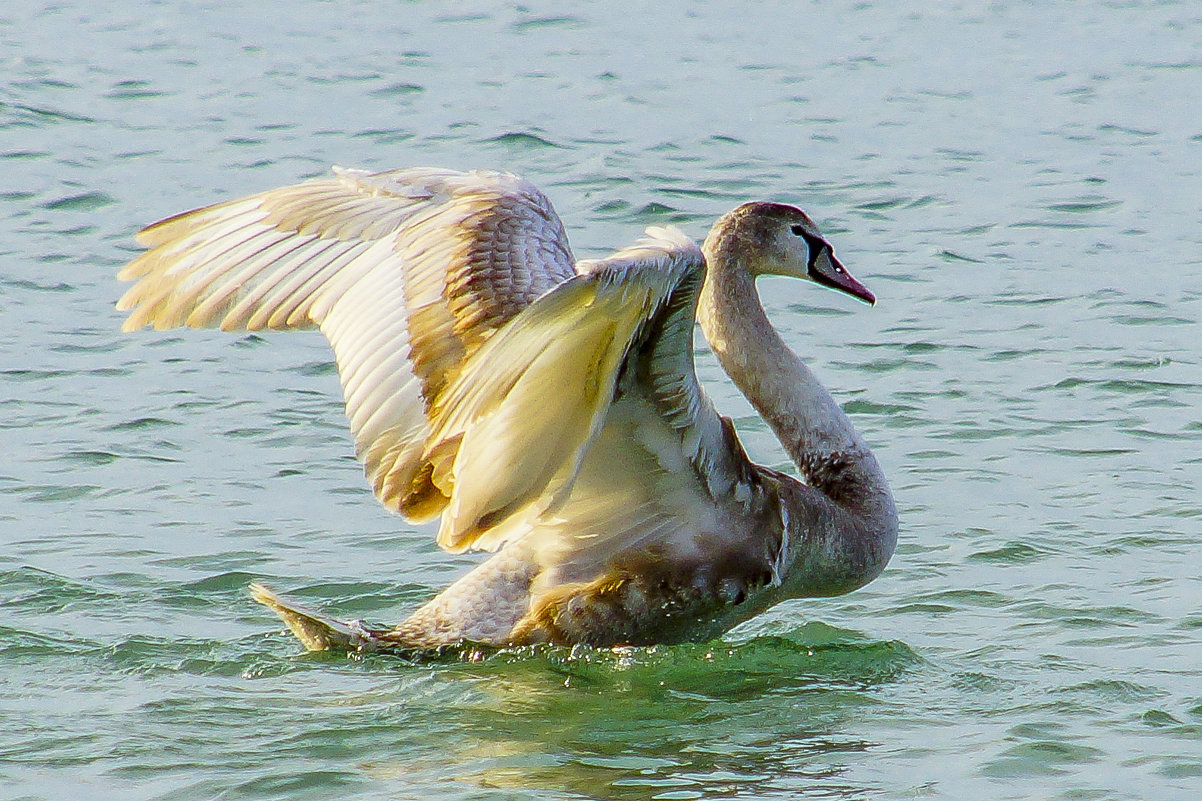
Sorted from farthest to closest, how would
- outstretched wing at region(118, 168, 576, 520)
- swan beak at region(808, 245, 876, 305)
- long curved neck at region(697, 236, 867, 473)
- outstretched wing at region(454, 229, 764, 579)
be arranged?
swan beak at region(808, 245, 876, 305), long curved neck at region(697, 236, 867, 473), outstretched wing at region(118, 168, 576, 520), outstretched wing at region(454, 229, 764, 579)

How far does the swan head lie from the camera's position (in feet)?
21.1

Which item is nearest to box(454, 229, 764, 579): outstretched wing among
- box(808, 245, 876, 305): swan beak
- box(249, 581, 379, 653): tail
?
box(249, 581, 379, 653): tail

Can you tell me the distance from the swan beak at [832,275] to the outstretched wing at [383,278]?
1.25 meters

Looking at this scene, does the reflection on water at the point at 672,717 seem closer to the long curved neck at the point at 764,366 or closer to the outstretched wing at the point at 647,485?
the outstretched wing at the point at 647,485

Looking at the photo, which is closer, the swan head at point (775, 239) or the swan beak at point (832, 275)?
the swan head at point (775, 239)

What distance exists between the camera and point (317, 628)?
5.84 metres

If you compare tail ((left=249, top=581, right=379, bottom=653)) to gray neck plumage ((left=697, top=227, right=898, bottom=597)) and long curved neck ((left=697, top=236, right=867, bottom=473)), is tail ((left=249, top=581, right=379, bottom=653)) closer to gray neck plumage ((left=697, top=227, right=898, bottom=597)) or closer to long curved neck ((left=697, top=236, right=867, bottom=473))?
gray neck plumage ((left=697, top=227, right=898, bottom=597))

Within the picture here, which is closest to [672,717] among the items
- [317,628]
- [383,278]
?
[317,628]

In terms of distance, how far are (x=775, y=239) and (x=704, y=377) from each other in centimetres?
247

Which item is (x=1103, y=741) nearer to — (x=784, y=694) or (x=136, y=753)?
(x=784, y=694)

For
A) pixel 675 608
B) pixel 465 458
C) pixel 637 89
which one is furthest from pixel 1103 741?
pixel 637 89

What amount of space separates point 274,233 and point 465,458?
1.14 m

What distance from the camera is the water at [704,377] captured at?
5375 mm

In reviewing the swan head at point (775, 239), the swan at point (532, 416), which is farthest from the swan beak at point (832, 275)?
the swan at point (532, 416)
